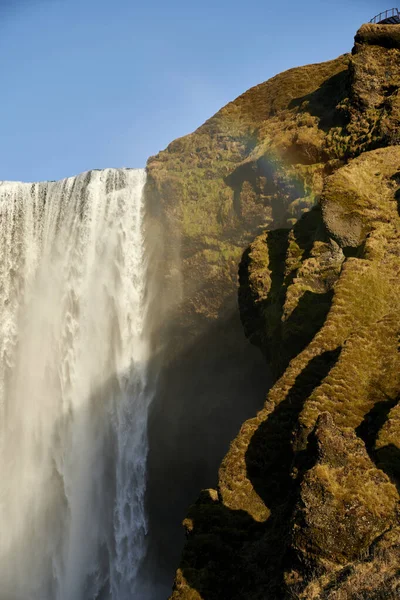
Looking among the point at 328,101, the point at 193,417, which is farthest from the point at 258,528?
the point at 328,101

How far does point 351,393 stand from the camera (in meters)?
14.7

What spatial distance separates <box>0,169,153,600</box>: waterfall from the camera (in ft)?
104

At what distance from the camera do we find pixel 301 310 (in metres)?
19.9

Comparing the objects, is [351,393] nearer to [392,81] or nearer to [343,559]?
[343,559]

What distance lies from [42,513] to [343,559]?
2650 centimetres

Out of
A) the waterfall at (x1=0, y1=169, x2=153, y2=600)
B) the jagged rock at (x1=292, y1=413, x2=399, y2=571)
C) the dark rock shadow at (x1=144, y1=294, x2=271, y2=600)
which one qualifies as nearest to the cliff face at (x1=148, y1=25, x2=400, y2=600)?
the jagged rock at (x1=292, y1=413, x2=399, y2=571)

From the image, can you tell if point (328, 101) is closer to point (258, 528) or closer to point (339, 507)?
point (258, 528)

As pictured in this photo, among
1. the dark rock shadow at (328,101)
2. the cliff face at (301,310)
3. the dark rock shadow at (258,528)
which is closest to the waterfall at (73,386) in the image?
the cliff face at (301,310)

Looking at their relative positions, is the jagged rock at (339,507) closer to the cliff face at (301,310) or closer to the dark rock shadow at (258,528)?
the cliff face at (301,310)

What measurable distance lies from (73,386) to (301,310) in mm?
18864

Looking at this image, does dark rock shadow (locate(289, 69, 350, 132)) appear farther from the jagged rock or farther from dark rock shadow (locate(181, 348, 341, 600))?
the jagged rock

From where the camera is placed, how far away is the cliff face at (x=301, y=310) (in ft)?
35.6

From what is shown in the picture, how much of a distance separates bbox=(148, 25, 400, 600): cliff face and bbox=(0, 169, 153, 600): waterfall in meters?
2.72

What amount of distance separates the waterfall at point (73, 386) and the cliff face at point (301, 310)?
2718 millimetres
